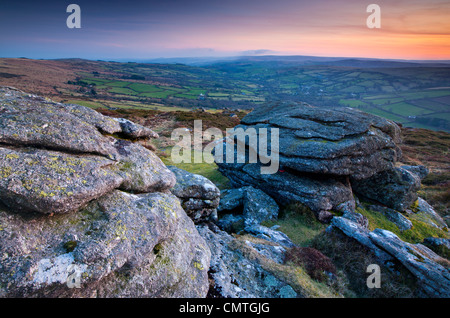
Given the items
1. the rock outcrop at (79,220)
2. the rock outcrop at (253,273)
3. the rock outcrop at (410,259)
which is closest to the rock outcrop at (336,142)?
the rock outcrop at (410,259)

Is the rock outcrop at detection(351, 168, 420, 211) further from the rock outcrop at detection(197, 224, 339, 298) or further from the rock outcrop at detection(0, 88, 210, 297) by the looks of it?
the rock outcrop at detection(0, 88, 210, 297)

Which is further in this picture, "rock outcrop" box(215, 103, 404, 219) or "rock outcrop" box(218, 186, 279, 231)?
"rock outcrop" box(215, 103, 404, 219)

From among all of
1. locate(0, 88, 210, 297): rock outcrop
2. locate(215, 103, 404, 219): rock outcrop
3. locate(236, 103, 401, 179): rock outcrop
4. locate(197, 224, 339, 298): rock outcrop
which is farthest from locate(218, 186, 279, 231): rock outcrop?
locate(0, 88, 210, 297): rock outcrop

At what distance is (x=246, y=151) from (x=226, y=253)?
12665 mm

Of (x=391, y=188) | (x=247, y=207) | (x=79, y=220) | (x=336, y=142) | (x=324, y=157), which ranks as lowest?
(x=247, y=207)

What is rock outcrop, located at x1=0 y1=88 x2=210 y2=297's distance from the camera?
490 centimetres

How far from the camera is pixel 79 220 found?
5.91m

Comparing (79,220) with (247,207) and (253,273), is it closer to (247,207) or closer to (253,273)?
(253,273)

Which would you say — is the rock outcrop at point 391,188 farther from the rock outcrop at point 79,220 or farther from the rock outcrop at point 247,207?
the rock outcrop at point 79,220

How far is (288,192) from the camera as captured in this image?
15828 millimetres

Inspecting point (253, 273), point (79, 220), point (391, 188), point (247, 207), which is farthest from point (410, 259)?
point (79, 220)

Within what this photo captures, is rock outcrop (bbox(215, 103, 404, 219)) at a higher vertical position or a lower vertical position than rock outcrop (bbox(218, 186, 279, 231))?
higher
